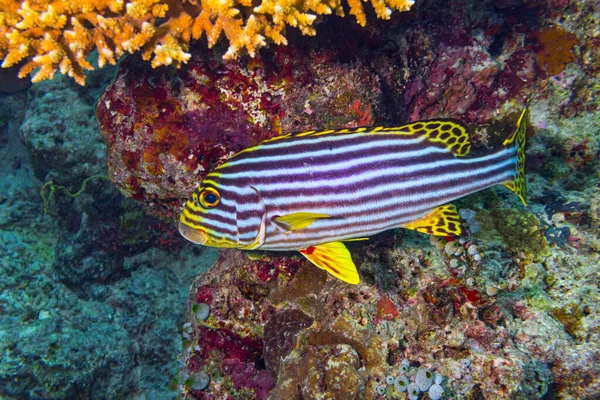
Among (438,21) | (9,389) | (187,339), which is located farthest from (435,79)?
(9,389)

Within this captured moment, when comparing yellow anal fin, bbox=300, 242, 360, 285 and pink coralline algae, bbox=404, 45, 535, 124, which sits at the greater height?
pink coralline algae, bbox=404, 45, 535, 124

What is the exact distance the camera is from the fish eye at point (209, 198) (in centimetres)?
256

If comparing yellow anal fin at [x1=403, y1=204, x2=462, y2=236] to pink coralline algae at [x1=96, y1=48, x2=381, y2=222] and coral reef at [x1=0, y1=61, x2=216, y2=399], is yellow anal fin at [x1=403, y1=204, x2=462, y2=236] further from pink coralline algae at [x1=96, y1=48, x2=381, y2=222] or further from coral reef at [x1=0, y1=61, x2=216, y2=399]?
coral reef at [x1=0, y1=61, x2=216, y2=399]

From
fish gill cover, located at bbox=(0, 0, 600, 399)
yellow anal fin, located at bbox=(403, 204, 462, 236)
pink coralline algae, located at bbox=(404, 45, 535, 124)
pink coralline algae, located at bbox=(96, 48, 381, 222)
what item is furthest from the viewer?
pink coralline algae, located at bbox=(404, 45, 535, 124)

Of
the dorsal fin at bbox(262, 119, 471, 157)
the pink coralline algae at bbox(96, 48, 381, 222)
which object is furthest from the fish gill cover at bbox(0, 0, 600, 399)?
the dorsal fin at bbox(262, 119, 471, 157)

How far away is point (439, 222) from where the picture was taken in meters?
2.82

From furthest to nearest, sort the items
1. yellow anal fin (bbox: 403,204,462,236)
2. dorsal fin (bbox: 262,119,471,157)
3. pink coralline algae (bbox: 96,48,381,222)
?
pink coralline algae (bbox: 96,48,381,222), yellow anal fin (bbox: 403,204,462,236), dorsal fin (bbox: 262,119,471,157)

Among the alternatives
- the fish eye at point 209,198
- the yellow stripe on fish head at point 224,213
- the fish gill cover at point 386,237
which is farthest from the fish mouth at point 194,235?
the fish gill cover at point 386,237

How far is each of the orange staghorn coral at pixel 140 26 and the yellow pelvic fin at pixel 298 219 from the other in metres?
1.33

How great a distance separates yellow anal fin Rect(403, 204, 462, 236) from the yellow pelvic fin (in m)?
0.78

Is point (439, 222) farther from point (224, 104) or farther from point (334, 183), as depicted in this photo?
point (224, 104)

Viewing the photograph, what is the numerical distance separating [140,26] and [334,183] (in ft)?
6.82

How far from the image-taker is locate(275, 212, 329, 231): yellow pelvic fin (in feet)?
8.19

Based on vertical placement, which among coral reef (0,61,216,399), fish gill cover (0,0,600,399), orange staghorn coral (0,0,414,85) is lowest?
coral reef (0,61,216,399)
